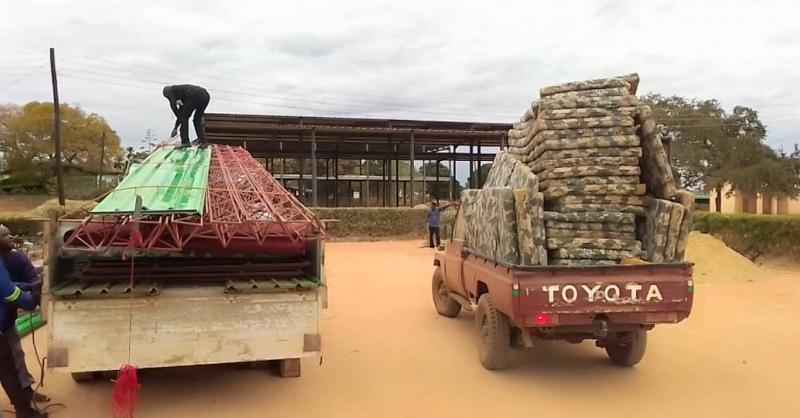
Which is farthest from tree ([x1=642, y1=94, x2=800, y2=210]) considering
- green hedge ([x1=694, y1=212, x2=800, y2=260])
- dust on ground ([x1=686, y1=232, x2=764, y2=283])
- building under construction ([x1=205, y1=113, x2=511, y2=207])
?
dust on ground ([x1=686, y1=232, x2=764, y2=283])

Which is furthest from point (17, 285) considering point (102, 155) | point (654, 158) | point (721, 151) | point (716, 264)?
point (102, 155)

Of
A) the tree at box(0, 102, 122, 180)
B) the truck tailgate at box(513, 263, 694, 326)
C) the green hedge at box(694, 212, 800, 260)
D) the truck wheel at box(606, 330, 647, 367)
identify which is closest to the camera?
the truck tailgate at box(513, 263, 694, 326)

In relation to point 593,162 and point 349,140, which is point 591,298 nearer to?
point 593,162

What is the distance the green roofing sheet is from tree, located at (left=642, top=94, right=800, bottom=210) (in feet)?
93.5

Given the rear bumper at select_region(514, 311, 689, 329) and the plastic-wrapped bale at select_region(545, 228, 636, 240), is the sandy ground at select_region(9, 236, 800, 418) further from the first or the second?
the plastic-wrapped bale at select_region(545, 228, 636, 240)

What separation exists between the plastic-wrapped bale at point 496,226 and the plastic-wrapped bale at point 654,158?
5.44 feet

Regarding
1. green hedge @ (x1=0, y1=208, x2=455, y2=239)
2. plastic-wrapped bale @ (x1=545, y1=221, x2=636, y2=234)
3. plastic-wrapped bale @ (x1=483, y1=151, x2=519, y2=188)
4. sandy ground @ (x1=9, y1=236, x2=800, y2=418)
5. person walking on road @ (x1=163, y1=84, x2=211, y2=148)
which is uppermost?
person walking on road @ (x1=163, y1=84, x2=211, y2=148)

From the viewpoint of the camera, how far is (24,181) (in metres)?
44.2

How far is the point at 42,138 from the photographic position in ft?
144

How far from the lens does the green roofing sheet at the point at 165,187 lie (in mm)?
4816

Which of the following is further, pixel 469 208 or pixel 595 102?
pixel 469 208

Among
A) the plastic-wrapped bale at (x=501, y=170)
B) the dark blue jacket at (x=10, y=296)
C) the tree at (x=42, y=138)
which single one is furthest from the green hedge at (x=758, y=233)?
the tree at (x=42, y=138)

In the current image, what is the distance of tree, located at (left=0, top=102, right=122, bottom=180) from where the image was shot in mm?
43781

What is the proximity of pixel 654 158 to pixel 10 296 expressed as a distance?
606 centimetres
